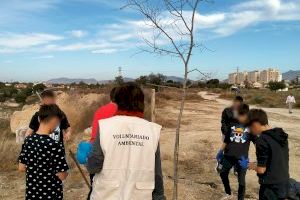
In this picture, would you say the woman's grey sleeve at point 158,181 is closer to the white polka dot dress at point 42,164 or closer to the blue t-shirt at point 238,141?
the white polka dot dress at point 42,164

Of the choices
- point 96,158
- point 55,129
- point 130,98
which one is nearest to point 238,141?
point 55,129

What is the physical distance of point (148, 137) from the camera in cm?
306

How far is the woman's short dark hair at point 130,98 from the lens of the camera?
309cm

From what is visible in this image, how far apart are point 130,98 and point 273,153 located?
1.69 m

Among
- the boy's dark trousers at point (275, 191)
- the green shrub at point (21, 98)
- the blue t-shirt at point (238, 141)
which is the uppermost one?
the blue t-shirt at point (238, 141)

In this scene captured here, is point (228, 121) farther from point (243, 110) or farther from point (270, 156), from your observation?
point (270, 156)

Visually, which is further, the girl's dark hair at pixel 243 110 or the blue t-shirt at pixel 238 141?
the blue t-shirt at pixel 238 141

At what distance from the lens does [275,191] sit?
14.0 feet

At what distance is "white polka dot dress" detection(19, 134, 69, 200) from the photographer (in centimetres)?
394

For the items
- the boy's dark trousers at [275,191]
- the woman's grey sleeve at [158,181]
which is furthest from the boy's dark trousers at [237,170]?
the woman's grey sleeve at [158,181]

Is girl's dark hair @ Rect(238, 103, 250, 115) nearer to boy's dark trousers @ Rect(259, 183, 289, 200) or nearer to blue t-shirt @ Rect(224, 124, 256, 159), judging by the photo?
blue t-shirt @ Rect(224, 124, 256, 159)

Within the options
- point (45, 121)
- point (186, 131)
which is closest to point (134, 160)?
point (45, 121)

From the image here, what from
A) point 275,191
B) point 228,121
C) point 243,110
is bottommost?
point 275,191

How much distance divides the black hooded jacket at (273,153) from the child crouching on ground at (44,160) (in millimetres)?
1798
